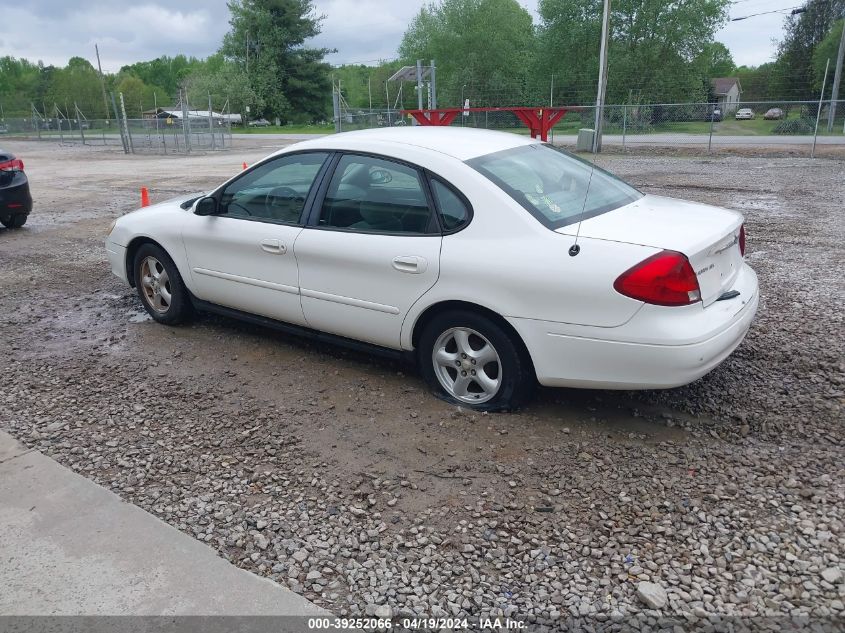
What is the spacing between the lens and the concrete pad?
2.66 meters

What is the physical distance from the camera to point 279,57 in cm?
6456

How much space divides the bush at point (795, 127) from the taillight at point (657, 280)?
32.9 metres

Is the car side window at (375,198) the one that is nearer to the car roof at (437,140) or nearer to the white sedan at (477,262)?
the white sedan at (477,262)

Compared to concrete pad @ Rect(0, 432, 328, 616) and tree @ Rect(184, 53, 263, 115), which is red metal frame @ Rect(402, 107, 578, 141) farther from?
tree @ Rect(184, 53, 263, 115)

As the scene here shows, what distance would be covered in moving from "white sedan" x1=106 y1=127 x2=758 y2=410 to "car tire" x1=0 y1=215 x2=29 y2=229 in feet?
23.5

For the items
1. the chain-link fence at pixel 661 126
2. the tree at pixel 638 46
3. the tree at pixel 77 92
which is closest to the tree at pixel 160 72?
the tree at pixel 77 92

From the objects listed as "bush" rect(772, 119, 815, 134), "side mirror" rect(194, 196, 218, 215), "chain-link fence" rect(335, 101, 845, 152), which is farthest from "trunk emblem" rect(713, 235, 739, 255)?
"bush" rect(772, 119, 815, 134)

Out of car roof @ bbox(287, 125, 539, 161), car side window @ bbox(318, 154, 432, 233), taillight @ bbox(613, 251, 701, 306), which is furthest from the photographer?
Result: car roof @ bbox(287, 125, 539, 161)

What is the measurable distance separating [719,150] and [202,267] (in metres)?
22.0

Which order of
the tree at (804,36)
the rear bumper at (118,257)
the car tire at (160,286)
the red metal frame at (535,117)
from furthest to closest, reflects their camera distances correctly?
the tree at (804,36) < the red metal frame at (535,117) < the rear bumper at (118,257) < the car tire at (160,286)

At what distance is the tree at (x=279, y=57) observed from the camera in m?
63.6

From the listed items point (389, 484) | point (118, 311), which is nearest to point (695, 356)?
point (389, 484)

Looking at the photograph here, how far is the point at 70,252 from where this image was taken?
9.18 m

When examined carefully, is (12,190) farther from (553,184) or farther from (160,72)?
(160,72)
